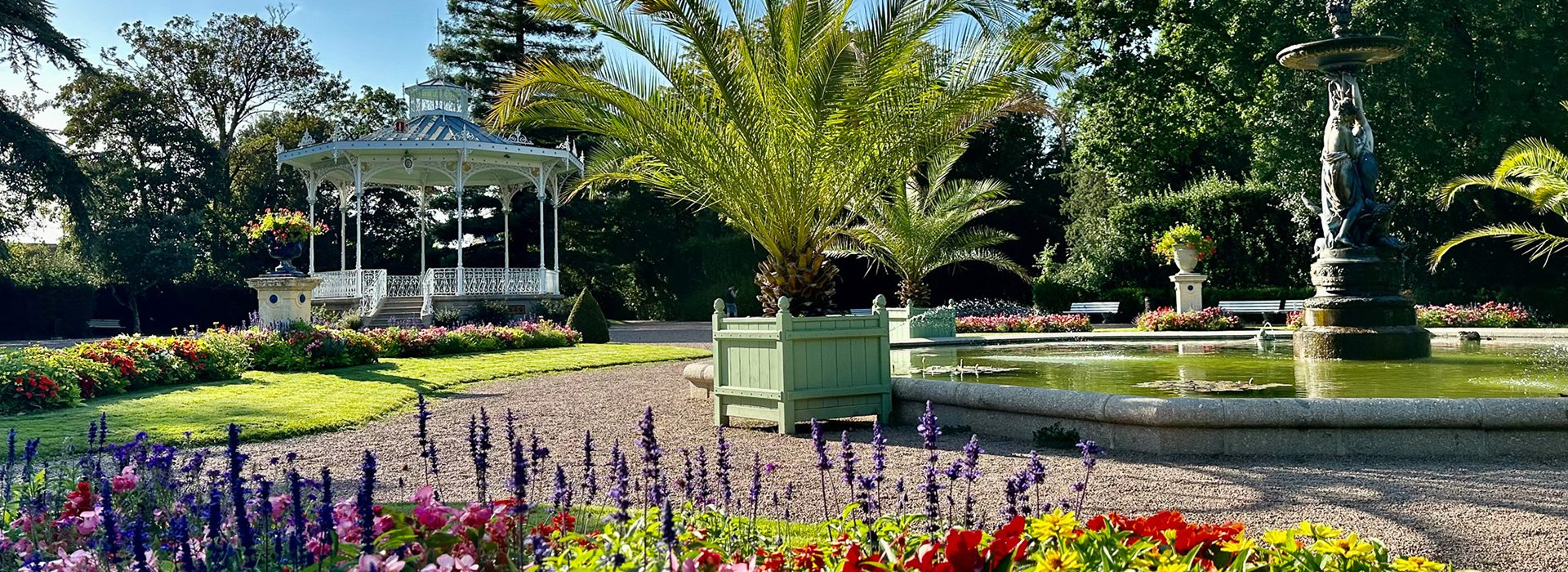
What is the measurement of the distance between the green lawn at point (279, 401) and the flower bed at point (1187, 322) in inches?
312

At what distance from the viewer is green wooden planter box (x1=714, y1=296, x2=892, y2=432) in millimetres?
7074

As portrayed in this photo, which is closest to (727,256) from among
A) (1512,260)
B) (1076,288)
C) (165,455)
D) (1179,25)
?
(1076,288)

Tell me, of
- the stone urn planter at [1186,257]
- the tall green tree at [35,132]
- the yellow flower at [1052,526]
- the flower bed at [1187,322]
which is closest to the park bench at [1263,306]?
the stone urn planter at [1186,257]

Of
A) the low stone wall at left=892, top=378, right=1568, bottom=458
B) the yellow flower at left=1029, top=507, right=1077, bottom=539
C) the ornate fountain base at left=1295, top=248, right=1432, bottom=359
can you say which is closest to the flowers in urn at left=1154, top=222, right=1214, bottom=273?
the ornate fountain base at left=1295, top=248, right=1432, bottom=359

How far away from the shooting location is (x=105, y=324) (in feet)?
91.5

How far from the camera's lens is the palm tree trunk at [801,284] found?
8.40 meters

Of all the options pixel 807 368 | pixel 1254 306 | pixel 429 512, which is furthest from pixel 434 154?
pixel 429 512

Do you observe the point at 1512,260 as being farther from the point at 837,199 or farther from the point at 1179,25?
the point at 837,199

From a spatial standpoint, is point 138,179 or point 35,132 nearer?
point 35,132

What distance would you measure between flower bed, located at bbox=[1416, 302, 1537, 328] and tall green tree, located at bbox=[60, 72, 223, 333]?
97.4 feet

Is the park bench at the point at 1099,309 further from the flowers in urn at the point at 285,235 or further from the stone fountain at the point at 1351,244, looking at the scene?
A: the flowers in urn at the point at 285,235

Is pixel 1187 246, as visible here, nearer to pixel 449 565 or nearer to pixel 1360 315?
pixel 1360 315

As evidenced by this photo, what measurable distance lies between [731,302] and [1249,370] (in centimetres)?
2216

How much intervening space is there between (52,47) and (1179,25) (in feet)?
74.0
